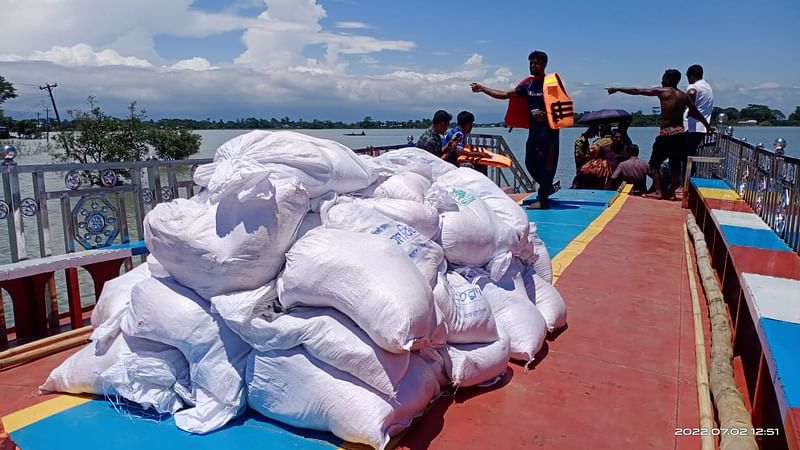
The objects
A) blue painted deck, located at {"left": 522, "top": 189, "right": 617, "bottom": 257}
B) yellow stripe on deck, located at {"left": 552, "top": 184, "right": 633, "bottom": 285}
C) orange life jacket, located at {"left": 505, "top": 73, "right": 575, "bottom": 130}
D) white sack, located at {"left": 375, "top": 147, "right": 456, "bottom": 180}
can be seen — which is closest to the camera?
white sack, located at {"left": 375, "top": 147, "right": 456, "bottom": 180}

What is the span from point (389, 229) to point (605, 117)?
33.3 feet

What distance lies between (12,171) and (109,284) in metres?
0.98

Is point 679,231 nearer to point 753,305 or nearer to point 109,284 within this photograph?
point 753,305

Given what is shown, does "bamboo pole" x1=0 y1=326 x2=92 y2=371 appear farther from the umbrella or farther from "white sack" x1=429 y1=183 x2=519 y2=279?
the umbrella

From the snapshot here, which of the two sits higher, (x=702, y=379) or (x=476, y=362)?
(x=476, y=362)

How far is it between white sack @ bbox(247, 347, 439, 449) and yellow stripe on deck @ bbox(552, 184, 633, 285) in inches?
97.0

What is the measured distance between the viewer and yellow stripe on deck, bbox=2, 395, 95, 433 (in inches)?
88.0

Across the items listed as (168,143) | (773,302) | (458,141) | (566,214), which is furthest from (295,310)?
(168,143)

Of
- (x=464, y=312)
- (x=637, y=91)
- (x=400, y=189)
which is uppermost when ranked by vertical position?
(x=637, y=91)

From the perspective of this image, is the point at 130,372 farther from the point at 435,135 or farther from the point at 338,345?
the point at 435,135

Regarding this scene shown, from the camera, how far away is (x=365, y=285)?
2082 millimetres

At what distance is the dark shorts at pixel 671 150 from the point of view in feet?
25.9

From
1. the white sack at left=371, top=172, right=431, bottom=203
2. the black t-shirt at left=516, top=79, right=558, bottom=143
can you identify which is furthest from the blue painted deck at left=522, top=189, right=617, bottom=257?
the white sack at left=371, top=172, right=431, bottom=203

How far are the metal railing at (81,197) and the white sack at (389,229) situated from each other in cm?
189
